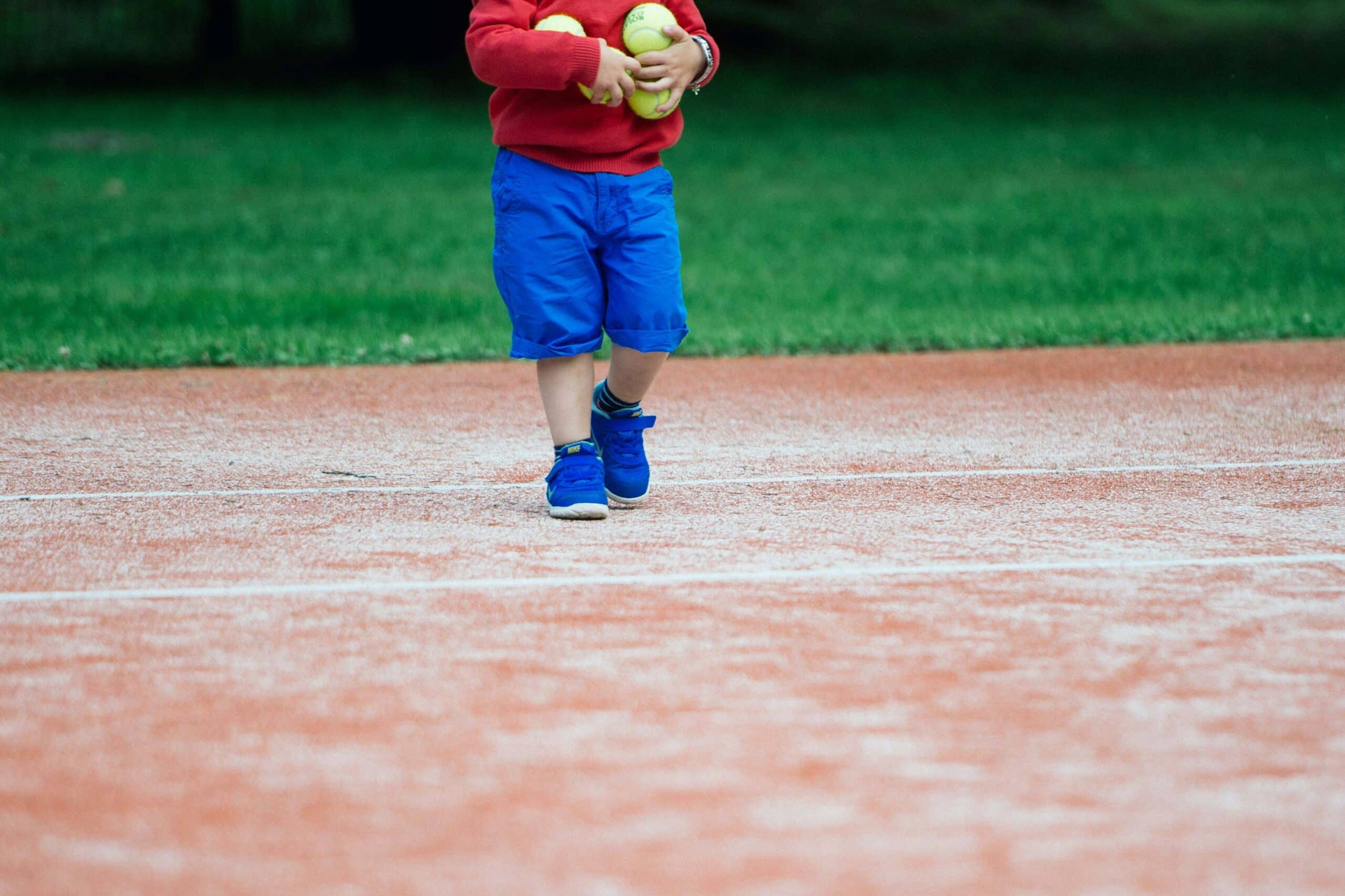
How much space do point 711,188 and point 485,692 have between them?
1293 cm

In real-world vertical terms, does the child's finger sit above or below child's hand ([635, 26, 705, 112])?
below

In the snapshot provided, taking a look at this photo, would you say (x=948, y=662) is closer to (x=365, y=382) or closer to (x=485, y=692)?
(x=485, y=692)

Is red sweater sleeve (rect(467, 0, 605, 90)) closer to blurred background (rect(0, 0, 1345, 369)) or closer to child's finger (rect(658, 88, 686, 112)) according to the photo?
child's finger (rect(658, 88, 686, 112))

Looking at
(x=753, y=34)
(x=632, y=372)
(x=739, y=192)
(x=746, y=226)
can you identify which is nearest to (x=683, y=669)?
(x=632, y=372)

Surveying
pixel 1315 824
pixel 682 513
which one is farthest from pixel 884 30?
pixel 1315 824

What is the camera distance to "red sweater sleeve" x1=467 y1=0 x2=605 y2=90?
14.4ft

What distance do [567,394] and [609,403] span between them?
0.76ft

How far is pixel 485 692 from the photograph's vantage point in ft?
10.1

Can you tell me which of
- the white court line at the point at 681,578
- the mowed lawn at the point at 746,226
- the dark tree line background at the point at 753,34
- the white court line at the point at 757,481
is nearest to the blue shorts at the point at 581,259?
the white court line at the point at 757,481

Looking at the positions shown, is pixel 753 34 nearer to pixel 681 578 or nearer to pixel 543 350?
pixel 543 350

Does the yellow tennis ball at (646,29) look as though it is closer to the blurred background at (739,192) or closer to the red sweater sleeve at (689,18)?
the red sweater sleeve at (689,18)

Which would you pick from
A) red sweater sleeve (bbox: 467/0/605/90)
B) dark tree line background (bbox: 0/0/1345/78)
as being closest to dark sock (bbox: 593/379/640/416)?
red sweater sleeve (bbox: 467/0/605/90)

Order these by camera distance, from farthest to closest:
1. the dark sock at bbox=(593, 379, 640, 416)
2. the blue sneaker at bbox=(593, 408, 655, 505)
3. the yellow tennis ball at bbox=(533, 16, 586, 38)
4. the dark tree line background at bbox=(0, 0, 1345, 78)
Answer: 1. the dark tree line background at bbox=(0, 0, 1345, 78)
2. the dark sock at bbox=(593, 379, 640, 416)
3. the blue sneaker at bbox=(593, 408, 655, 505)
4. the yellow tennis ball at bbox=(533, 16, 586, 38)

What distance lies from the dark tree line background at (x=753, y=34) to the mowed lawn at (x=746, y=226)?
463cm
